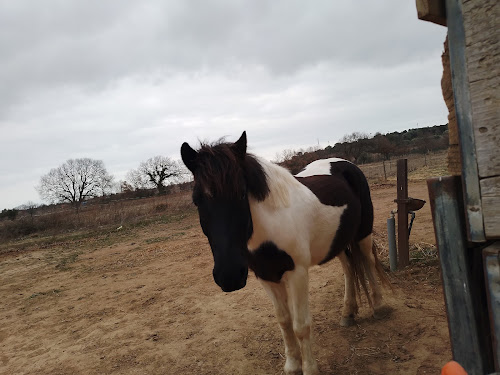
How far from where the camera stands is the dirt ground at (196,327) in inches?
117

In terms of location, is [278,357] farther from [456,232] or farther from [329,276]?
[456,232]

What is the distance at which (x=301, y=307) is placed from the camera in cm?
251

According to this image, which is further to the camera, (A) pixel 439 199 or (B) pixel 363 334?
(B) pixel 363 334

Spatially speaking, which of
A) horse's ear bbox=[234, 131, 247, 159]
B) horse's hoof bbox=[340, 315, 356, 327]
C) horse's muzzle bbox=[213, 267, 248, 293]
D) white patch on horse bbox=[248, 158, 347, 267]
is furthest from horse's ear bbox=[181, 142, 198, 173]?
horse's hoof bbox=[340, 315, 356, 327]

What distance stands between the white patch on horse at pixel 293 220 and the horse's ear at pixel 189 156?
50 centimetres

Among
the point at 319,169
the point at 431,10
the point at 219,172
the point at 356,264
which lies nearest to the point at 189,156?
the point at 219,172

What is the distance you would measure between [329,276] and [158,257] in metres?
5.22

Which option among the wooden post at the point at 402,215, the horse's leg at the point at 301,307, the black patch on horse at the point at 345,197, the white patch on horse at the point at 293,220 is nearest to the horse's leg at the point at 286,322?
the horse's leg at the point at 301,307

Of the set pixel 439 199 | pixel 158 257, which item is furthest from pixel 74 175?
pixel 439 199

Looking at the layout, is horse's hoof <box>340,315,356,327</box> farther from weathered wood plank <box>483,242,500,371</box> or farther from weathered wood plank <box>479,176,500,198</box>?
weathered wood plank <box>479,176,500,198</box>

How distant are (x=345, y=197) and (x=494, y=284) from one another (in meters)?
2.31

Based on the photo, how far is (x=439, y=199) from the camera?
3.35ft

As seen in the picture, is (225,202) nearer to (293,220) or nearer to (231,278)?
(231,278)

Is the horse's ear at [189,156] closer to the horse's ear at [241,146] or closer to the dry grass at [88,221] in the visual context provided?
the horse's ear at [241,146]
